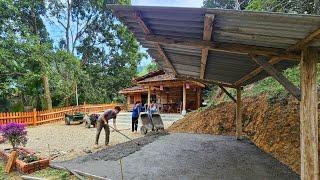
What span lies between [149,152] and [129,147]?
106cm

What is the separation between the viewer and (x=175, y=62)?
760 cm

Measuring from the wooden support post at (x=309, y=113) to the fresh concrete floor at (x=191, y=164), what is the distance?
→ 1941 mm

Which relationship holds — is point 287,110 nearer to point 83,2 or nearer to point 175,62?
point 175,62

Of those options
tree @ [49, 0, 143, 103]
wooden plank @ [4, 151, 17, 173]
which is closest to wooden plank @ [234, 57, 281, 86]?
wooden plank @ [4, 151, 17, 173]

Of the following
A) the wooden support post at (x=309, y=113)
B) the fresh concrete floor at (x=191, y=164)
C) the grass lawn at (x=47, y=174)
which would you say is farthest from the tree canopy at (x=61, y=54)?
the wooden support post at (x=309, y=113)

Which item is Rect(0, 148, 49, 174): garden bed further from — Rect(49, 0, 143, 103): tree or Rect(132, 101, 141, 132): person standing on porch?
Rect(49, 0, 143, 103): tree

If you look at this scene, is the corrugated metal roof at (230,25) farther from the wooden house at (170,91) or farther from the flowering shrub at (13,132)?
the wooden house at (170,91)

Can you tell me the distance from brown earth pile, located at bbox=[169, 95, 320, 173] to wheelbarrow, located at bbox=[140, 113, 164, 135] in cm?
96

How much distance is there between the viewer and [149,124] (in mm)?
13469

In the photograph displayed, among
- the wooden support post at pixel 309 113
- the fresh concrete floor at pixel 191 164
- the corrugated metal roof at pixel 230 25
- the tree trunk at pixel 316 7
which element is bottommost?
the fresh concrete floor at pixel 191 164

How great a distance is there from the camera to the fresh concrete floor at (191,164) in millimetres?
5832

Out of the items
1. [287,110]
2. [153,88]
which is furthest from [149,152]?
[153,88]

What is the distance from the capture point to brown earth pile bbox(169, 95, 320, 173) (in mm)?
7253

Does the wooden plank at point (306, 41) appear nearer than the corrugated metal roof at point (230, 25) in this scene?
No
